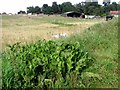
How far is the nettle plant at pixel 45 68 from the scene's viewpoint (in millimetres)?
6000

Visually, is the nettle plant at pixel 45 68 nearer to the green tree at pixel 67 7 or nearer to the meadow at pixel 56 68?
the meadow at pixel 56 68

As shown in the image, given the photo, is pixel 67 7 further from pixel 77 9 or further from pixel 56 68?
pixel 56 68

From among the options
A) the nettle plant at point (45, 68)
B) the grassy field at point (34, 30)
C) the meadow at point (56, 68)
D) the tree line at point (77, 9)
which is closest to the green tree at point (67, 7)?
the tree line at point (77, 9)

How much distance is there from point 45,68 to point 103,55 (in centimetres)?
191

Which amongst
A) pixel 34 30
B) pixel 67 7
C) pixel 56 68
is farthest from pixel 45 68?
pixel 67 7

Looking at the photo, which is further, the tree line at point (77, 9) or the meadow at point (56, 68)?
the tree line at point (77, 9)

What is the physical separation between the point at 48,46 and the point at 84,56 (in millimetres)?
886

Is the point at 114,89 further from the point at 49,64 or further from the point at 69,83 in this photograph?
the point at 49,64

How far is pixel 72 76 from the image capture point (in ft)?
20.2

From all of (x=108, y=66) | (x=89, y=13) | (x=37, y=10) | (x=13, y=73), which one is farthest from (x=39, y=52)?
(x=37, y=10)

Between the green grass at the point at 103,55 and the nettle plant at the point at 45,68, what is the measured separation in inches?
10.7

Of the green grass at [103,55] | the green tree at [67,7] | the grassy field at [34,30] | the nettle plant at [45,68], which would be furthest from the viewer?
the green tree at [67,7]

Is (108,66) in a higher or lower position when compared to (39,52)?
lower

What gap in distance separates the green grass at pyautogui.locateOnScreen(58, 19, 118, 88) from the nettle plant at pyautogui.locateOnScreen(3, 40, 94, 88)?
0.27 m
